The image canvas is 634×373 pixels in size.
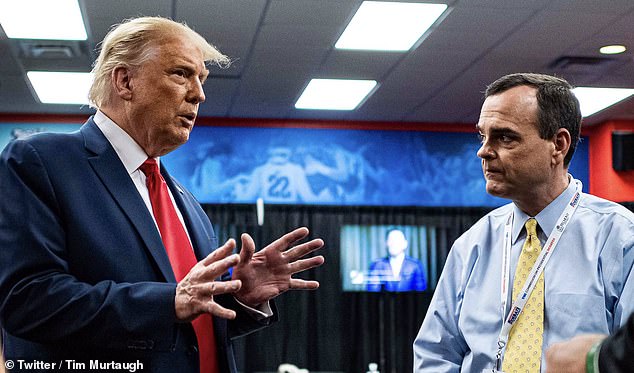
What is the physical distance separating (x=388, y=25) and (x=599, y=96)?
2.93m

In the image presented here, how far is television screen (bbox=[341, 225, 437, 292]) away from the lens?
8.20m

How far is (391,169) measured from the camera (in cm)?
873

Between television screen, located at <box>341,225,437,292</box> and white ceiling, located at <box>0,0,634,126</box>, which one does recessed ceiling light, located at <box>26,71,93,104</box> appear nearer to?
white ceiling, located at <box>0,0,634,126</box>

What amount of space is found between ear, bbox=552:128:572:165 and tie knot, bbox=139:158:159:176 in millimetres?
1255

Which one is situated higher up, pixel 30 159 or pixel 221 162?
pixel 221 162

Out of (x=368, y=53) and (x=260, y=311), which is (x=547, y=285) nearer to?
(x=260, y=311)

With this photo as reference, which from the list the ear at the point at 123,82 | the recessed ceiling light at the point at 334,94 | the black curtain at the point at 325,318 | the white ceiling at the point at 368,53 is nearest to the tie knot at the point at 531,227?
the ear at the point at 123,82

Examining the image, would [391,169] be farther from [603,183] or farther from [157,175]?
[157,175]

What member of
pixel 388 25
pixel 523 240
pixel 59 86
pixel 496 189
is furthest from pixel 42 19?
pixel 523 240

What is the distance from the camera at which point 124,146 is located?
6.47 feet

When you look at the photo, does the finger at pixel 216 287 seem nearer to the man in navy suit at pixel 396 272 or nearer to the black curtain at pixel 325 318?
the black curtain at pixel 325 318

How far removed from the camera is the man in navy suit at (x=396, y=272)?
8195 millimetres

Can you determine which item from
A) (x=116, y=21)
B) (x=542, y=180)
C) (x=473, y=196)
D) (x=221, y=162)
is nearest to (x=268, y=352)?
(x=221, y=162)

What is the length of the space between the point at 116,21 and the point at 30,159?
409cm
